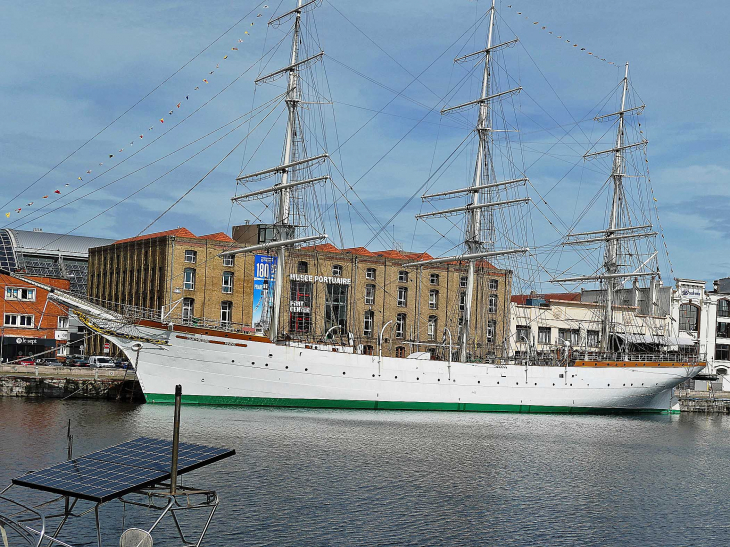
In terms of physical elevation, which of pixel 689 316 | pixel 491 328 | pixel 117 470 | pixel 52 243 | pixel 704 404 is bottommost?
pixel 704 404

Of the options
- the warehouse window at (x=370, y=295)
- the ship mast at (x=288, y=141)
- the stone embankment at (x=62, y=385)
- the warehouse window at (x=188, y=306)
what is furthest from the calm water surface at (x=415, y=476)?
the warehouse window at (x=370, y=295)

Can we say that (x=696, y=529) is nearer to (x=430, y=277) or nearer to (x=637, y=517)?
(x=637, y=517)

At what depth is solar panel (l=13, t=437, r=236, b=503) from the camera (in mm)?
16594

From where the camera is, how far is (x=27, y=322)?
3246 inches

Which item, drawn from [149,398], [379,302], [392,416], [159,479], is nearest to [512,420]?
[392,416]

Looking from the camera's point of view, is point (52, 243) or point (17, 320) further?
point (52, 243)

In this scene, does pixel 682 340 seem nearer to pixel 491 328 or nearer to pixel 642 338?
pixel 642 338

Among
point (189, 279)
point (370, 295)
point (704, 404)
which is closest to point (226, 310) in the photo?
point (189, 279)

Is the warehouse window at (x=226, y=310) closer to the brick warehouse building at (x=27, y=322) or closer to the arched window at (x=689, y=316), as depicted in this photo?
the brick warehouse building at (x=27, y=322)

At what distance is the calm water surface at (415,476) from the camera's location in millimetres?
23719

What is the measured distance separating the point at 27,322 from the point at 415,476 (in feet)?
200

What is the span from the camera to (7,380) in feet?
192

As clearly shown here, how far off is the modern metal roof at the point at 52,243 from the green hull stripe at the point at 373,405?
57.9 meters

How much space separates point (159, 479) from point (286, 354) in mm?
39753
